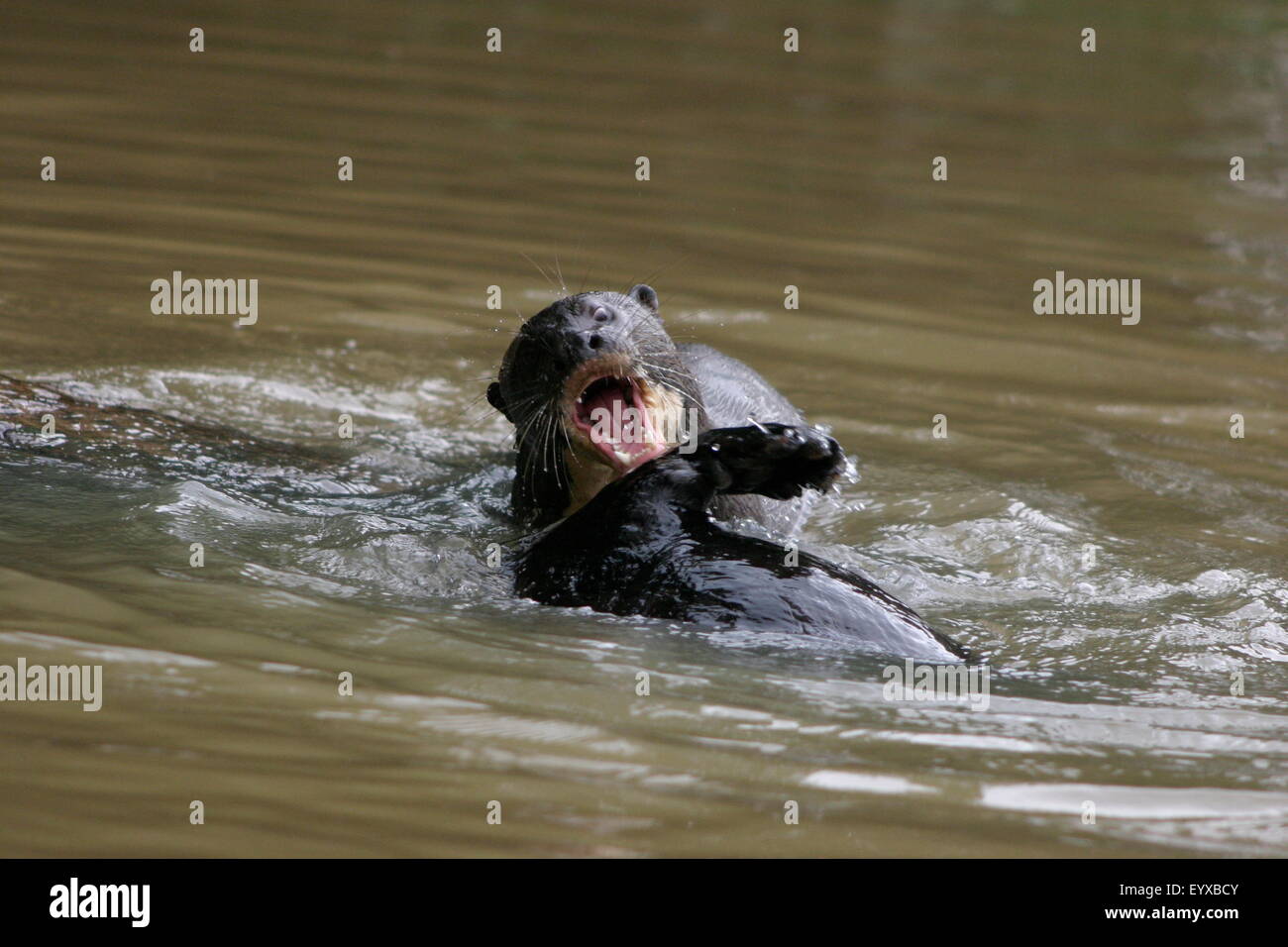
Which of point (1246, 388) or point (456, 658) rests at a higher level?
point (1246, 388)

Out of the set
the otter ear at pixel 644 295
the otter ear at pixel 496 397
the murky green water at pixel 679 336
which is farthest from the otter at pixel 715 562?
the otter ear at pixel 644 295

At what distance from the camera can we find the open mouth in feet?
15.7

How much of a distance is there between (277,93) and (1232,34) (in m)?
9.39

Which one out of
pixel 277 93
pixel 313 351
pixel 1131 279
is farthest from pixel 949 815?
pixel 277 93

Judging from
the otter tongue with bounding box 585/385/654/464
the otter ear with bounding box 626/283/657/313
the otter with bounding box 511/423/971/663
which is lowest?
the otter with bounding box 511/423/971/663

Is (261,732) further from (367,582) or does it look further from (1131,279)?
(1131,279)

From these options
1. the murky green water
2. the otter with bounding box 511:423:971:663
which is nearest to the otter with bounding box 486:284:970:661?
the otter with bounding box 511:423:971:663

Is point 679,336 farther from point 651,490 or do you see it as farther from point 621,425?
point 651,490

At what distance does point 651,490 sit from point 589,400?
565mm

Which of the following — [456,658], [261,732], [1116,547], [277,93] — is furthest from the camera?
[277,93]

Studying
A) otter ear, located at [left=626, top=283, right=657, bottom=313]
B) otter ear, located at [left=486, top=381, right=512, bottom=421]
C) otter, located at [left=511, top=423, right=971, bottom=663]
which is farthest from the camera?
otter ear, located at [left=626, top=283, right=657, bottom=313]

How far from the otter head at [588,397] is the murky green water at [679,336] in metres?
0.34

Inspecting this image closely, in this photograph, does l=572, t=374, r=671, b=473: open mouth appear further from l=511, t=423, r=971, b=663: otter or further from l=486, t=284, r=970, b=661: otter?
l=511, t=423, r=971, b=663: otter

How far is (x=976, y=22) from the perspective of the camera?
15836 millimetres
